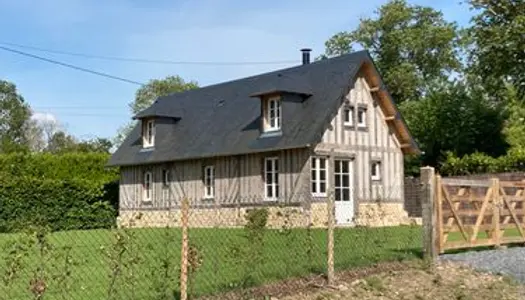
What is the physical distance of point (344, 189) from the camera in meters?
23.2

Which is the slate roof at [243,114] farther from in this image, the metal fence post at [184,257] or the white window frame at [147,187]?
the metal fence post at [184,257]

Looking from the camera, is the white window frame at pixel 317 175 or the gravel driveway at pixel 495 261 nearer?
the gravel driveway at pixel 495 261

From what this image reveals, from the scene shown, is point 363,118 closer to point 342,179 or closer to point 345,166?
point 345,166

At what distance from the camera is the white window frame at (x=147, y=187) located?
28561mm

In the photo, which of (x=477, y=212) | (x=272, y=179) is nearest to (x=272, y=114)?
(x=272, y=179)

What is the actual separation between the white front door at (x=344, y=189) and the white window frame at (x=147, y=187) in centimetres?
901

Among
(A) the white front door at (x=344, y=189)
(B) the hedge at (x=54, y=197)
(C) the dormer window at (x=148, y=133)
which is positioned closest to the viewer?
(A) the white front door at (x=344, y=189)

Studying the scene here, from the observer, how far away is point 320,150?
22328 mm

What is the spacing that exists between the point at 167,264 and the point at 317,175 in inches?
615

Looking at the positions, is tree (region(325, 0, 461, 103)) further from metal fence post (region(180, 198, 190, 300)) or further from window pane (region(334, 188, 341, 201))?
metal fence post (region(180, 198, 190, 300))

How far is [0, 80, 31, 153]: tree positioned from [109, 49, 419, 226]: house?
4200 centimetres

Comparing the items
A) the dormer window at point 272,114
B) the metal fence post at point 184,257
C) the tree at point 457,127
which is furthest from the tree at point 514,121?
the metal fence post at point 184,257

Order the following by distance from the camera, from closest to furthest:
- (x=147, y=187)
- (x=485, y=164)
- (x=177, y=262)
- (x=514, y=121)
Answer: (x=177, y=262), (x=485, y=164), (x=147, y=187), (x=514, y=121)

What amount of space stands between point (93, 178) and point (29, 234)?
28305 mm
